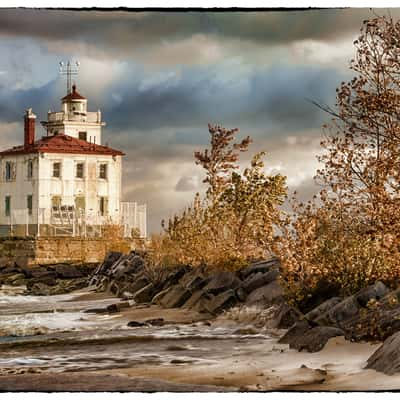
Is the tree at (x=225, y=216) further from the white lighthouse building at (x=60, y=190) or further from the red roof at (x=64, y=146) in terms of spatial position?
the red roof at (x=64, y=146)

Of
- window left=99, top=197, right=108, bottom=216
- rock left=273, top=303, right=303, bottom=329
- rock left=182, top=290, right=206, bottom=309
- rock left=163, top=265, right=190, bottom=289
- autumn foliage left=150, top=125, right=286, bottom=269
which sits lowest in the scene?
rock left=273, top=303, right=303, bottom=329

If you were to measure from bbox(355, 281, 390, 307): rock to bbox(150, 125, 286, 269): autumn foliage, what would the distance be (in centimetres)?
340

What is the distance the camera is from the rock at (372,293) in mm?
11641

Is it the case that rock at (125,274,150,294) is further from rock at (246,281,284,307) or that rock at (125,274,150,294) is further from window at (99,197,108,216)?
window at (99,197,108,216)

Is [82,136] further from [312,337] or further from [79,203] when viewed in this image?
[312,337]

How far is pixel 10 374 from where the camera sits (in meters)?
9.55

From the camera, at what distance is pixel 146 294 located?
61.2ft

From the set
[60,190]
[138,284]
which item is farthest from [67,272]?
[138,284]

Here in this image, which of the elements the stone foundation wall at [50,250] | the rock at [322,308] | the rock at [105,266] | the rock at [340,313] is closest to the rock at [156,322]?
the rock at [322,308]

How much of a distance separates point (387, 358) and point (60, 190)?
1054 inches

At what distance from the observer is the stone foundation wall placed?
37.2m

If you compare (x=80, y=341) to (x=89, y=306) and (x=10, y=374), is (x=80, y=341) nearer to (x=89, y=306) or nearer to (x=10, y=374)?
(x=10, y=374)

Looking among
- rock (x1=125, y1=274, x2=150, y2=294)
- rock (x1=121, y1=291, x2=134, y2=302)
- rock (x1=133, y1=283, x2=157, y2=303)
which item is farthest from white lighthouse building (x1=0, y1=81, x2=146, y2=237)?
rock (x1=133, y1=283, x2=157, y2=303)

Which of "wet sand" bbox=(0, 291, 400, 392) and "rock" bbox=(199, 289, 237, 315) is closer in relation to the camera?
"wet sand" bbox=(0, 291, 400, 392)
